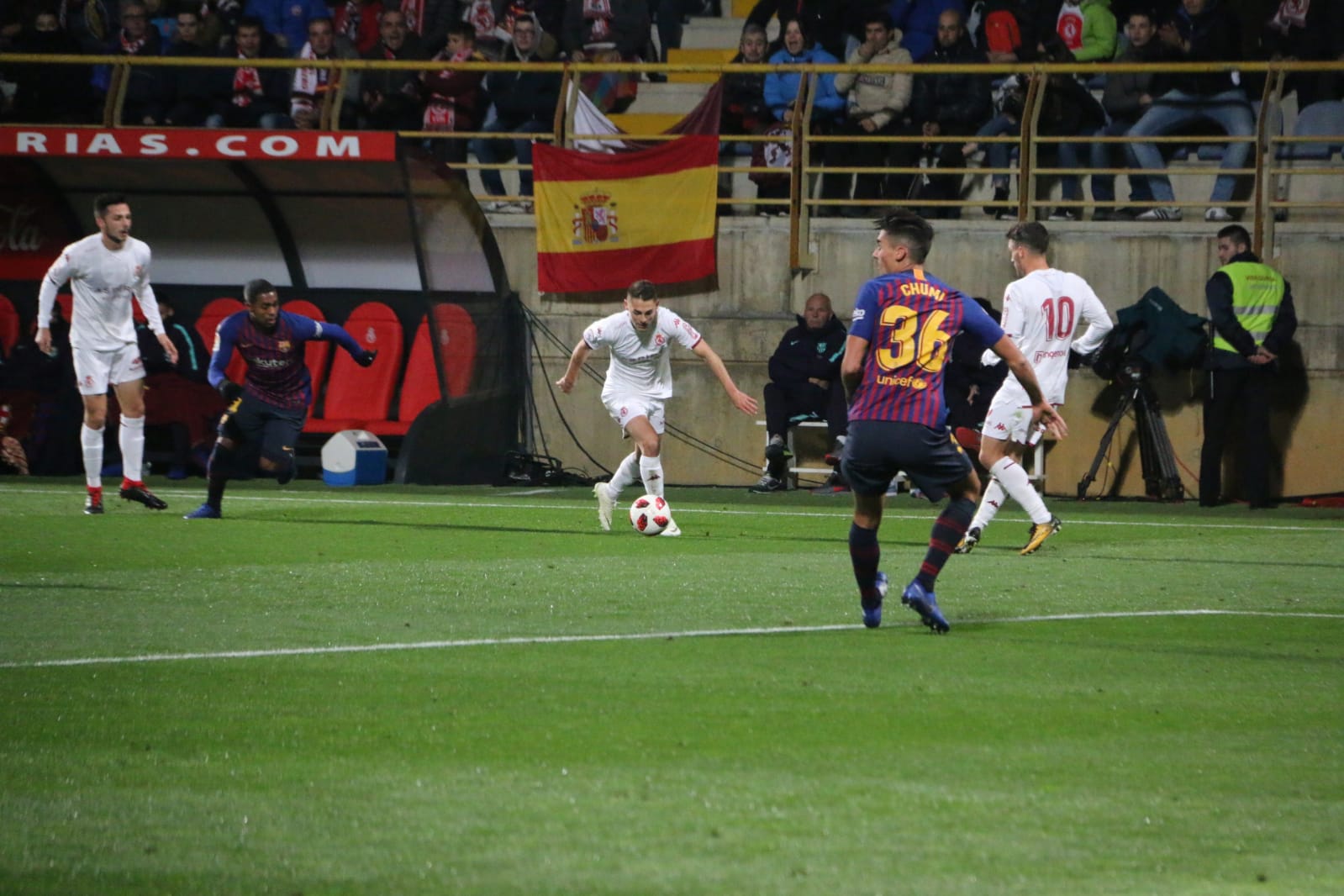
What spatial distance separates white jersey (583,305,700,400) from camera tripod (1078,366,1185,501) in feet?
18.4

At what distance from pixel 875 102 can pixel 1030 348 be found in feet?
23.1

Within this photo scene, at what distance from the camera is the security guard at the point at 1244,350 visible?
17.4 m

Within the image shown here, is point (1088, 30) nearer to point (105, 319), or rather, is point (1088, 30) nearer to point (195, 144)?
point (195, 144)

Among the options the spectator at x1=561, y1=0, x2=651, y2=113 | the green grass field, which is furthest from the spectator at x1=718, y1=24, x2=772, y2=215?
the green grass field

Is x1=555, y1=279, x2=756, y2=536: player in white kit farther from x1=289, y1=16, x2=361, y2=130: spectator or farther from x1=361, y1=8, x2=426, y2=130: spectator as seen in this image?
x1=289, y1=16, x2=361, y2=130: spectator

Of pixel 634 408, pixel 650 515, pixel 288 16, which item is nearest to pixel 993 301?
pixel 634 408

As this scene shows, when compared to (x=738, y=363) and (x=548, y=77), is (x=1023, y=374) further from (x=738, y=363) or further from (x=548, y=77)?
(x=548, y=77)

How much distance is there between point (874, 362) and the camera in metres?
8.24

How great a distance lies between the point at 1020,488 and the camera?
12.6 m

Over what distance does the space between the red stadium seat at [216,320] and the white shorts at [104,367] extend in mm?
5129

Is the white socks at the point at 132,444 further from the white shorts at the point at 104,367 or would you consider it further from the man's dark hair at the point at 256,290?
the man's dark hair at the point at 256,290

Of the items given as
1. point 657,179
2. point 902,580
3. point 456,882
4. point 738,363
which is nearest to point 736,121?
point 657,179

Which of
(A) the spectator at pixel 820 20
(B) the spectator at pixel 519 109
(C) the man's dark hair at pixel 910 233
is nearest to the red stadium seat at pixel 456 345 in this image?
(B) the spectator at pixel 519 109

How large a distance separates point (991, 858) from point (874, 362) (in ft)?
13.4
